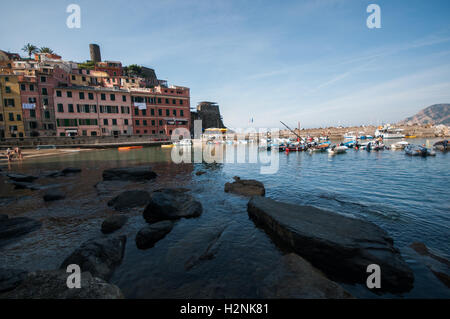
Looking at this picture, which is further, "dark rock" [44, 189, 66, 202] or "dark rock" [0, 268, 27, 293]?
"dark rock" [44, 189, 66, 202]

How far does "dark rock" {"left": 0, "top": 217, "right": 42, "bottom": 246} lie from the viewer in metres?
7.13

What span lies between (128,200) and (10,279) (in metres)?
6.00

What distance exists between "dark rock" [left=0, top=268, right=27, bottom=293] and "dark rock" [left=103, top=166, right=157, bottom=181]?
12446 mm

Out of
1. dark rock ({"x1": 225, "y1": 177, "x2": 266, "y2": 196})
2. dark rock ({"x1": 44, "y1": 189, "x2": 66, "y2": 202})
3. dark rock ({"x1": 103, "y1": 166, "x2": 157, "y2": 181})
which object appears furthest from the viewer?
dark rock ({"x1": 103, "y1": 166, "x2": 157, "y2": 181})

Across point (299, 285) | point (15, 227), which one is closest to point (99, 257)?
point (15, 227)

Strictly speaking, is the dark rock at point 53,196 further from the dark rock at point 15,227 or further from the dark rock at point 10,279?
the dark rock at point 10,279

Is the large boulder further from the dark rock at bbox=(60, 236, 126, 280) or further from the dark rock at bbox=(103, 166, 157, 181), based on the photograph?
the dark rock at bbox=(103, 166, 157, 181)

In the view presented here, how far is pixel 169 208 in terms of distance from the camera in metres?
8.94

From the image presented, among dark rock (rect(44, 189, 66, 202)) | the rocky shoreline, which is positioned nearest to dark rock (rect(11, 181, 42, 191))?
dark rock (rect(44, 189, 66, 202))

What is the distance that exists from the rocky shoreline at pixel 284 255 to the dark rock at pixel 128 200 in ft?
6.15

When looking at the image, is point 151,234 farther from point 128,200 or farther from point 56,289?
point 128,200
